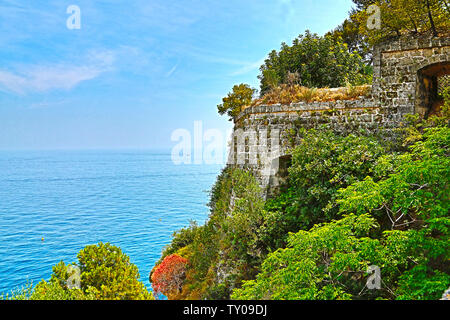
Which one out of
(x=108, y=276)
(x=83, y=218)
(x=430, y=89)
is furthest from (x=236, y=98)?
(x=83, y=218)

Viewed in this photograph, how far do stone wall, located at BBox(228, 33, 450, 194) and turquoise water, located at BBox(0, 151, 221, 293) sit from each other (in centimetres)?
503

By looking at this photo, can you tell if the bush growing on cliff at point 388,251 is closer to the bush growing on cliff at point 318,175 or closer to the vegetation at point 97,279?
the bush growing on cliff at point 318,175

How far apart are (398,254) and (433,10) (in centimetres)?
846

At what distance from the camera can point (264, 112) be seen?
12352 millimetres

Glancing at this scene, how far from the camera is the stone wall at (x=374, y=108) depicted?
35.7 feet

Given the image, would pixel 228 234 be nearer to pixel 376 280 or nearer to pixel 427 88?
pixel 376 280

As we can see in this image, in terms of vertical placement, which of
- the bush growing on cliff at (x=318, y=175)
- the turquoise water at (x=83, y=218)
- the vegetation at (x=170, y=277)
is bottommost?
the turquoise water at (x=83, y=218)

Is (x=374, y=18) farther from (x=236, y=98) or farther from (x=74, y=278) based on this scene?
(x=74, y=278)

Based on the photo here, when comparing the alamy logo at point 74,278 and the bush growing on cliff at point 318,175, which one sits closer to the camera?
the alamy logo at point 74,278

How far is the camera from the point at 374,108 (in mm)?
11180

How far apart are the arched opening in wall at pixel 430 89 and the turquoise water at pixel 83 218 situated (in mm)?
9711

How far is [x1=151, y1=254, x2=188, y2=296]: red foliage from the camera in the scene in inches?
650

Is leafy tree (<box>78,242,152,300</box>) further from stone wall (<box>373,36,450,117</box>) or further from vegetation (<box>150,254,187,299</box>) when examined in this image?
stone wall (<box>373,36,450,117</box>)

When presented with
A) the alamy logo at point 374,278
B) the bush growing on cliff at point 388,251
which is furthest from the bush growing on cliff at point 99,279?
the alamy logo at point 374,278
